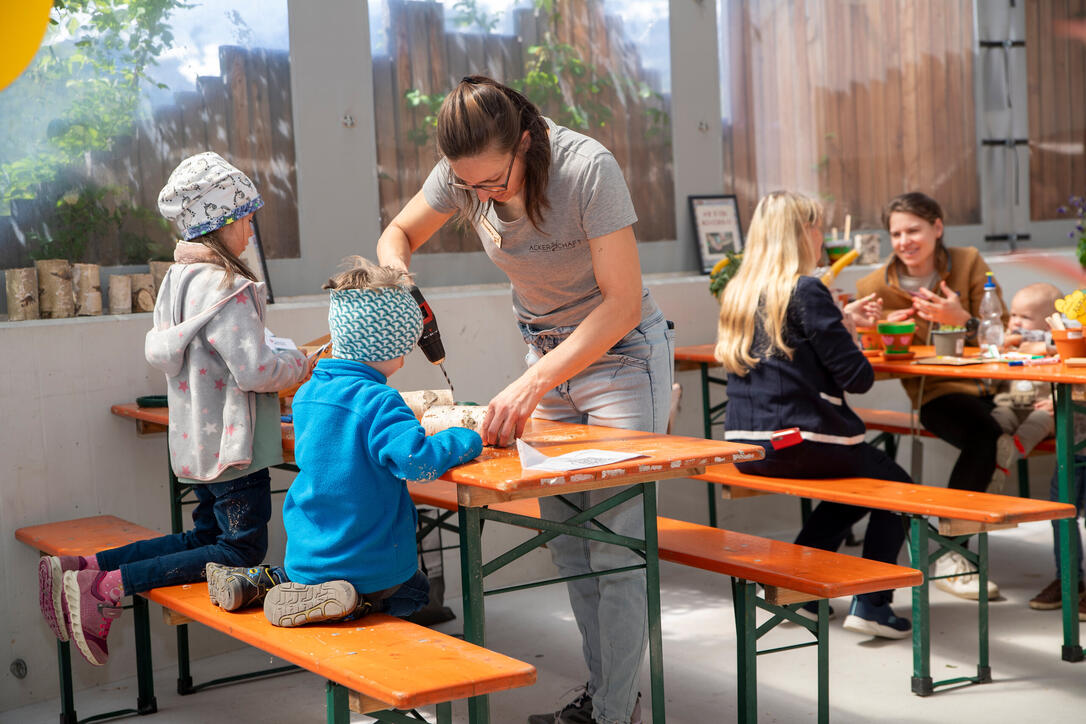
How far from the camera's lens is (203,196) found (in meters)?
3.11

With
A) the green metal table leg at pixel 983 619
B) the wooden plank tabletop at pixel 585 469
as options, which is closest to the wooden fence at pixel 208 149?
the wooden plank tabletop at pixel 585 469

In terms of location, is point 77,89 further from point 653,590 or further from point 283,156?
point 653,590

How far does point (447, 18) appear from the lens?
5133 mm

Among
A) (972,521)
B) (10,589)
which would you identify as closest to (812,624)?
(972,521)

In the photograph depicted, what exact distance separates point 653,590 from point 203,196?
5.29 ft

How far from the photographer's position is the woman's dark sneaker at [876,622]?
3.91 m

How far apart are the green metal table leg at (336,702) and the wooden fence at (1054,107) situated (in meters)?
6.43

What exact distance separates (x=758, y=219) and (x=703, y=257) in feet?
6.86

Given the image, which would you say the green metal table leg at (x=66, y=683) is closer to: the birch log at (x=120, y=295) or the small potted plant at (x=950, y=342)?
the birch log at (x=120, y=295)

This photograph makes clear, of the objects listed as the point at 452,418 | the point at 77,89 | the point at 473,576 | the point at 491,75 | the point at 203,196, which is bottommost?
the point at 473,576

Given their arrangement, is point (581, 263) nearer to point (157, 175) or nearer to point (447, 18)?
point (157, 175)

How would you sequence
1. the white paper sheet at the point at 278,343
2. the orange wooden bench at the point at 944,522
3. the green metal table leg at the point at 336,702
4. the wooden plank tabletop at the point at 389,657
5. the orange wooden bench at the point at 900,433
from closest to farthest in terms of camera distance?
the wooden plank tabletop at the point at 389,657
the green metal table leg at the point at 336,702
the white paper sheet at the point at 278,343
the orange wooden bench at the point at 944,522
the orange wooden bench at the point at 900,433

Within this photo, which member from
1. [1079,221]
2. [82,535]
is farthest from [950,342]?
[1079,221]

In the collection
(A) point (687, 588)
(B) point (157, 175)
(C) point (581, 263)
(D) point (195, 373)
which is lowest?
(A) point (687, 588)
